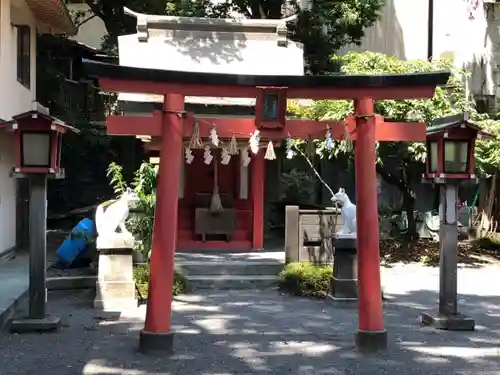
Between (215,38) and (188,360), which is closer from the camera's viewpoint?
(188,360)

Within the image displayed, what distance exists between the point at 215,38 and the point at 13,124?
8673mm

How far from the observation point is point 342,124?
27.0ft

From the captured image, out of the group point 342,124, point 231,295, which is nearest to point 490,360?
point 342,124

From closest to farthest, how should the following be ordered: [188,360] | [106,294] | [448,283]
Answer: [188,360] → [448,283] → [106,294]

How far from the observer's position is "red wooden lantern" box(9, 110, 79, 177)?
8602mm

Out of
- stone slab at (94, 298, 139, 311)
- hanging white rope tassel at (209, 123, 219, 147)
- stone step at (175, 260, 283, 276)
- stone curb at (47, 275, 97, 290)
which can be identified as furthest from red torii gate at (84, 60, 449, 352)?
stone step at (175, 260, 283, 276)

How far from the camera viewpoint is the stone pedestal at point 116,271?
10421 mm

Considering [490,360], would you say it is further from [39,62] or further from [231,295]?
[39,62]

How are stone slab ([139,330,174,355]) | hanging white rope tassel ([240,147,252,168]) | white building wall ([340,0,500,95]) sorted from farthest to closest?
white building wall ([340,0,500,95])
hanging white rope tassel ([240,147,252,168])
stone slab ([139,330,174,355])

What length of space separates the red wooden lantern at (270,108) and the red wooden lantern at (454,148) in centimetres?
276

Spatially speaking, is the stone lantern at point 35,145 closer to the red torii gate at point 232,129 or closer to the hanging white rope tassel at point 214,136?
the red torii gate at point 232,129

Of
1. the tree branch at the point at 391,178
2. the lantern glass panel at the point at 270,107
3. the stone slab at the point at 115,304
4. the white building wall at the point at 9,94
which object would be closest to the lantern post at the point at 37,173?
the stone slab at the point at 115,304

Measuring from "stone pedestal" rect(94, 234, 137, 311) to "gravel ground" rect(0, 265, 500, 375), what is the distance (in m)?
0.34

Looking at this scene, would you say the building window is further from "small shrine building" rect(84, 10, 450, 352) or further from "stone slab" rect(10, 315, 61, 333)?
"small shrine building" rect(84, 10, 450, 352)
